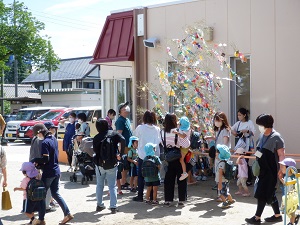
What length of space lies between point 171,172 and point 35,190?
106 inches

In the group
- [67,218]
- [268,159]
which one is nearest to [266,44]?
[268,159]

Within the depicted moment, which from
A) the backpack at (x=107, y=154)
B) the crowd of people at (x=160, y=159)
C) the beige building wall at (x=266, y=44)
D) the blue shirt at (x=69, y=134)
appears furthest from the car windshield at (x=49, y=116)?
the backpack at (x=107, y=154)

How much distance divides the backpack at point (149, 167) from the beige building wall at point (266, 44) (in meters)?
4.02

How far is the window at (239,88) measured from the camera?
12820 millimetres

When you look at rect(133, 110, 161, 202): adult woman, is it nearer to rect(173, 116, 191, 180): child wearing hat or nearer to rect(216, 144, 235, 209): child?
rect(173, 116, 191, 180): child wearing hat

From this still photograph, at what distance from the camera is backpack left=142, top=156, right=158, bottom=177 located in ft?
30.6

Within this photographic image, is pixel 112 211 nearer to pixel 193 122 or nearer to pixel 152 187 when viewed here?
pixel 152 187

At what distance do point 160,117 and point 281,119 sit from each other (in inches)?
114

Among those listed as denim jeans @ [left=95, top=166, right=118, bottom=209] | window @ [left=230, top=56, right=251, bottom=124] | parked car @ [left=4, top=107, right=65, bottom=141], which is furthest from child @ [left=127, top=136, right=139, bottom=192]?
parked car @ [left=4, top=107, right=65, bottom=141]

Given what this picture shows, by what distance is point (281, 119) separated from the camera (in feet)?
39.2

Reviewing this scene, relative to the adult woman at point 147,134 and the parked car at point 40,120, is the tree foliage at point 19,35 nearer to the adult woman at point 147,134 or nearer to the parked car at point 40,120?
the parked car at point 40,120

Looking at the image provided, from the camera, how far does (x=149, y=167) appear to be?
9.33 m

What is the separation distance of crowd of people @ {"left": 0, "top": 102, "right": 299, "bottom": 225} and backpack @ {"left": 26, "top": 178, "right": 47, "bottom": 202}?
0.59 feet

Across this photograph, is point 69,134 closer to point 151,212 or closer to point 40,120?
point 151,212
